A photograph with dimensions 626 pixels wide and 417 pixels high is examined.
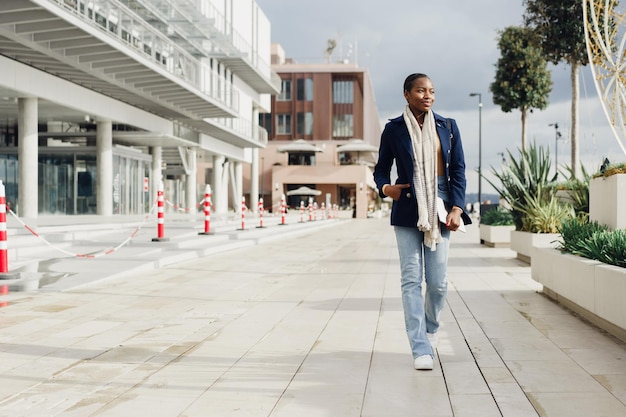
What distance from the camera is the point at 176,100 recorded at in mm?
32531

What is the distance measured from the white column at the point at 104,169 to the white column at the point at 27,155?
662cm

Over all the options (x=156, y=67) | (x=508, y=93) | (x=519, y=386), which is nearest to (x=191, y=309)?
(x=519, y=386)

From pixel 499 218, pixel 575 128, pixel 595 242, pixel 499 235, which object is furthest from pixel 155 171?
pixel 595 242

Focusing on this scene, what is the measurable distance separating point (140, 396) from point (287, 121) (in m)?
74.6

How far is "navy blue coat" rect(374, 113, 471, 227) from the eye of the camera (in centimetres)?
509

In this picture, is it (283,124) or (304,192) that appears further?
(283,124)

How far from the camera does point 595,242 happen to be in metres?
7.14

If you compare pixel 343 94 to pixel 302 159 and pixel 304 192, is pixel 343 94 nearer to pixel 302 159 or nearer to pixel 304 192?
pixel 302 159

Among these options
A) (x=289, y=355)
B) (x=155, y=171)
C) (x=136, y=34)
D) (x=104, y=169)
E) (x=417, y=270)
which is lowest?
(x=289, y=355)

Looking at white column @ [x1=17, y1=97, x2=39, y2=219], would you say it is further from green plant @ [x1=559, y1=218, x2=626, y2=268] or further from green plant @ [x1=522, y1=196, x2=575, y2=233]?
green plant @ [x1=559, y1=218, x2=626, y2=268]

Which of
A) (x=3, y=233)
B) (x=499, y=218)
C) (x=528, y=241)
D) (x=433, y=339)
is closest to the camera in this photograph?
(x=433, y=339)

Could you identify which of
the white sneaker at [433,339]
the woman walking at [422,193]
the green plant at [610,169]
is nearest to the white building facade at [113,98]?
the green plant at [610,169]

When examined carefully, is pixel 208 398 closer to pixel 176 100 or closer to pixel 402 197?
pixel 402 197

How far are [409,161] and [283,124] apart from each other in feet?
243
